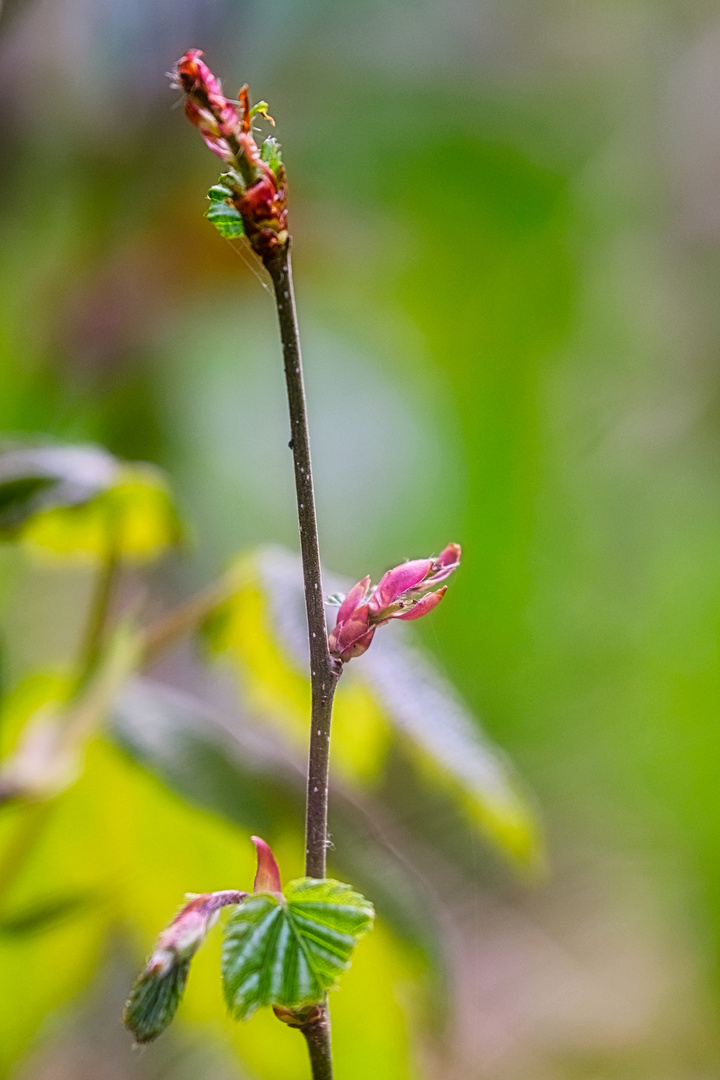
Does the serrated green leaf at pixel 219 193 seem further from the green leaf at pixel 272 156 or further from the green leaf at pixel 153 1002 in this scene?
the green leaf at pixel 153 1002

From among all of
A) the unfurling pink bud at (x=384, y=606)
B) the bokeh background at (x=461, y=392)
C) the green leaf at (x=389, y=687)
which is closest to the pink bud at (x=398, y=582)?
the unfurling pink bud at (x=384, y=606)

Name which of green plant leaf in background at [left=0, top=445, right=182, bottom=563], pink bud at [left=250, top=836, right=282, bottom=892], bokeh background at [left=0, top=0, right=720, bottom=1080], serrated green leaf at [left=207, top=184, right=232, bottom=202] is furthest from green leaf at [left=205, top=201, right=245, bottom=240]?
bokeh background at [left=0, top=0, right=720, bottom=1080]

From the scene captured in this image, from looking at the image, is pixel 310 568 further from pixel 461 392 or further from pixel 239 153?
pixel 461 392

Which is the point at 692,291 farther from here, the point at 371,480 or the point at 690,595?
the point at 371,480

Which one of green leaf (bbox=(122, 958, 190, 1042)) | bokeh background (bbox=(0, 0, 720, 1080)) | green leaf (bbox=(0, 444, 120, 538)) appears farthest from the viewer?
bokeh background (bbox=(0, 0, 720, 1080))

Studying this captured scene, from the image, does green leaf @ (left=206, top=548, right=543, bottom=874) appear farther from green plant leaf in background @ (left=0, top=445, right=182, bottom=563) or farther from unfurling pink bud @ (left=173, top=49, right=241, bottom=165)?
unfurling pink bud @ (left=173, top=49, right=241, bottom=165)

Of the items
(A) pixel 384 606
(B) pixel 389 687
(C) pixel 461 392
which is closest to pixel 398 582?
(A) pixel 384 606
